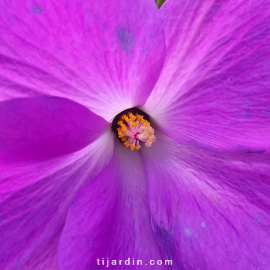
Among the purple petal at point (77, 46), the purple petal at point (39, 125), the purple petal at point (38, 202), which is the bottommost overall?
the purple petal at point (38, 202)

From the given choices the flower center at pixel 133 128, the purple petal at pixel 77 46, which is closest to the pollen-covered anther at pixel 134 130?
the flower center at pixel 133 128

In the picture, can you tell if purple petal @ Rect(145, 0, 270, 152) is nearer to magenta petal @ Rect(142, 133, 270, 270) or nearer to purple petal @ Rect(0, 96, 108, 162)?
magenta petal @ Rect(142, 133, 270, 270)

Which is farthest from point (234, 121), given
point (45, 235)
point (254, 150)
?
point (45, 235)

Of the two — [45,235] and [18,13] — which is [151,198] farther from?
[18,13]

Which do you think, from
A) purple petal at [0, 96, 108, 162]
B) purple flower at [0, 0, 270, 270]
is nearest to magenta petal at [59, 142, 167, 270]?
purple flower at [0, 0, 270, 270]

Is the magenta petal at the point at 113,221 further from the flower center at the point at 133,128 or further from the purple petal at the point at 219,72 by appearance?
the purple petal at the point at 219,72

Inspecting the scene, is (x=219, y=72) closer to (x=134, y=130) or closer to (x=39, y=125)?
(x=134, y=130)
